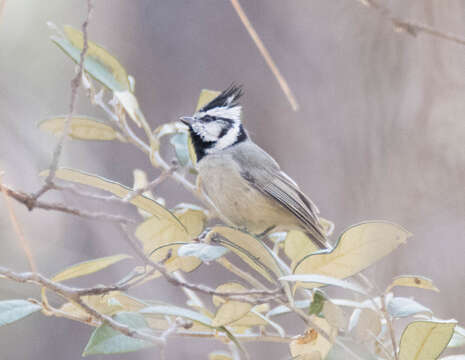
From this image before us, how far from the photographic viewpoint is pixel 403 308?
1.08 metres

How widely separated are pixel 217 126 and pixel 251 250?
147 cm

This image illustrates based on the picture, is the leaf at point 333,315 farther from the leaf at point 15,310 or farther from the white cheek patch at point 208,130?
the white cheek patch at point 208,130

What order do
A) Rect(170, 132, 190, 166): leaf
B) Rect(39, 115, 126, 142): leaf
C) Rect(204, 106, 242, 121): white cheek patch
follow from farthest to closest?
Rect(204, 106, 242, 121): white cheek patch → Rect(170, 132, 190, 166): leaf → Rect(39, 115, 126, 142): leaf

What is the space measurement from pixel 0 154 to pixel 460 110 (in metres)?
2.39

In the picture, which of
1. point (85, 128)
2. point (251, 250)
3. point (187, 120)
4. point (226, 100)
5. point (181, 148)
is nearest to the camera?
point (251, 250)

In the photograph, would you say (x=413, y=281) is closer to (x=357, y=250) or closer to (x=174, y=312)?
(x=357, y=250)

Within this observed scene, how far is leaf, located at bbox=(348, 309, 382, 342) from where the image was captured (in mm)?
1083

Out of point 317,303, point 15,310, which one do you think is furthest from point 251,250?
point 15,310

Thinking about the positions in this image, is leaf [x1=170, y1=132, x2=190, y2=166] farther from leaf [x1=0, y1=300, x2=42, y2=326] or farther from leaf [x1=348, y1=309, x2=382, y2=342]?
leaf [x1=348, y1=309, x2=382, y2=342]

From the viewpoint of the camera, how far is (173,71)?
12.4 ft

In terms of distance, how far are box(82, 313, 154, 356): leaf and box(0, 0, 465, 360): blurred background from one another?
2.80 feet

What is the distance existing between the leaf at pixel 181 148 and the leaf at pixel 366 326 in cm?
76

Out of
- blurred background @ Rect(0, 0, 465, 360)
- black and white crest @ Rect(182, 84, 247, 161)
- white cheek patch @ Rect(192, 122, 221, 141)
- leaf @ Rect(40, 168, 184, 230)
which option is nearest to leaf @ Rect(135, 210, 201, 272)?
leaf @ Rect(40, 168, 184, 230)

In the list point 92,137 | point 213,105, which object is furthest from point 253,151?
point 92,137
